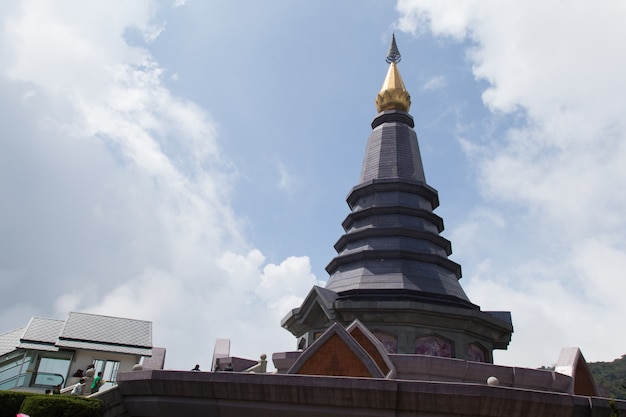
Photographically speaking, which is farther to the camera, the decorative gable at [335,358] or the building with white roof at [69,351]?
the building with white roof at [69,351]

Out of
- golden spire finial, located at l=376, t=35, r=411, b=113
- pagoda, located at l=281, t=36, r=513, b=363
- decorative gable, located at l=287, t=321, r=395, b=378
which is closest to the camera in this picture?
decorative gable, located at l=287, t=321, r=395, b=378

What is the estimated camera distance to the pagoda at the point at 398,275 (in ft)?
77.0

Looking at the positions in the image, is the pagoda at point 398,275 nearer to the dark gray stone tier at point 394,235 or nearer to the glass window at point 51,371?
the dark gray stone tier at point 394,235

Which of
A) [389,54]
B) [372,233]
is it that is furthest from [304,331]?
[389,54]

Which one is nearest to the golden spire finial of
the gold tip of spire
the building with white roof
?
the gold tip of spire

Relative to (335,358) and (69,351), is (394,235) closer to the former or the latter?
(335,358)

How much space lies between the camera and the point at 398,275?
2577 cm

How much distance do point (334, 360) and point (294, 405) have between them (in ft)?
9.71

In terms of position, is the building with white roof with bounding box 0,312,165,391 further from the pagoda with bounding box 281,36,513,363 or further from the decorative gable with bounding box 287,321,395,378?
the decorative gable with bounding box 287,321,395,378

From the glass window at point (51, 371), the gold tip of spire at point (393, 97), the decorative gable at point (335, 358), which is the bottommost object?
the decorative gable at point (335, 358)

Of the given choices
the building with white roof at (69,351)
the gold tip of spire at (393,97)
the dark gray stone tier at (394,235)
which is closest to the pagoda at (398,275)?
the dark gray stone tier at (394,235)

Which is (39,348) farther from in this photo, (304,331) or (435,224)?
(435,224)

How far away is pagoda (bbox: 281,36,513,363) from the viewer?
23.5 metres

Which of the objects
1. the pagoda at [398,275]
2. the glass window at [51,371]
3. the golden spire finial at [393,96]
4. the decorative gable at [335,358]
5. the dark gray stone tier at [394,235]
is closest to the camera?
the decorative gable at [335,358]
